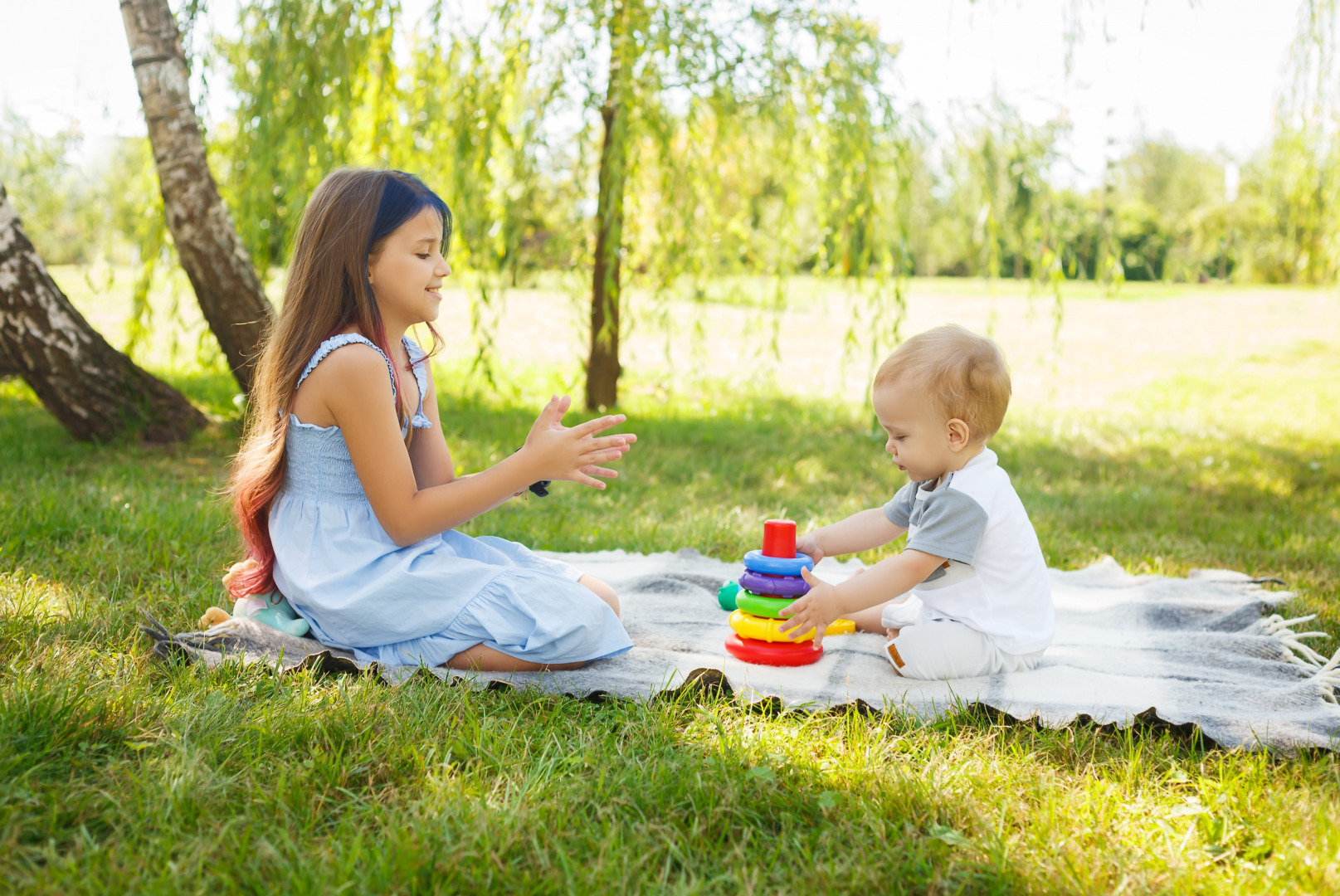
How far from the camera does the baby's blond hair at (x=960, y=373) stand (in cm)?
231

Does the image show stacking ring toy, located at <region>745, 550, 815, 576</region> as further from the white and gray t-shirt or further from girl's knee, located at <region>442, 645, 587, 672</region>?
girl's knee, located at <region>442, 645, 587, 672</region>

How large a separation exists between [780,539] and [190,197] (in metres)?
3.55

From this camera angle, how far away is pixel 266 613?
2.37 meters

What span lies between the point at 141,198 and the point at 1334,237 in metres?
6.89

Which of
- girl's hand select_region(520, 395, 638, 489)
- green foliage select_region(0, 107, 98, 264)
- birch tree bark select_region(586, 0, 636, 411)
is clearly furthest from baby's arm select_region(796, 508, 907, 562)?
green foliage select_region(0, 107, 98, 264)

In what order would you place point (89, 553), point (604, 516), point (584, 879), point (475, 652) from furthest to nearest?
point (604, 516) < point (89, 553) < point (475, 652) < point (584, 879)

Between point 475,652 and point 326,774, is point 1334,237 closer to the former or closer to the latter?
point 475,652

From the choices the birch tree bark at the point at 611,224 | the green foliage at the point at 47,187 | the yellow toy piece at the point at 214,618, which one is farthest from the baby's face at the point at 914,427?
the green foliage at the point at 47,187

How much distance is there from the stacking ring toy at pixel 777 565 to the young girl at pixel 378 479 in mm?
389

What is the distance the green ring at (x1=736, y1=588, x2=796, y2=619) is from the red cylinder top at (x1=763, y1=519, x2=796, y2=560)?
115 mm

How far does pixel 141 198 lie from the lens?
529 cm

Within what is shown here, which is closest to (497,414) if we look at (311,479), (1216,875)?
(311,479)

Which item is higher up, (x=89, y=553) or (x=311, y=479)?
(x=311, y=479)

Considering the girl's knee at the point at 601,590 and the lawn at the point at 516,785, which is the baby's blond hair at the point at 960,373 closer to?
the lawn at the point at 516,785
